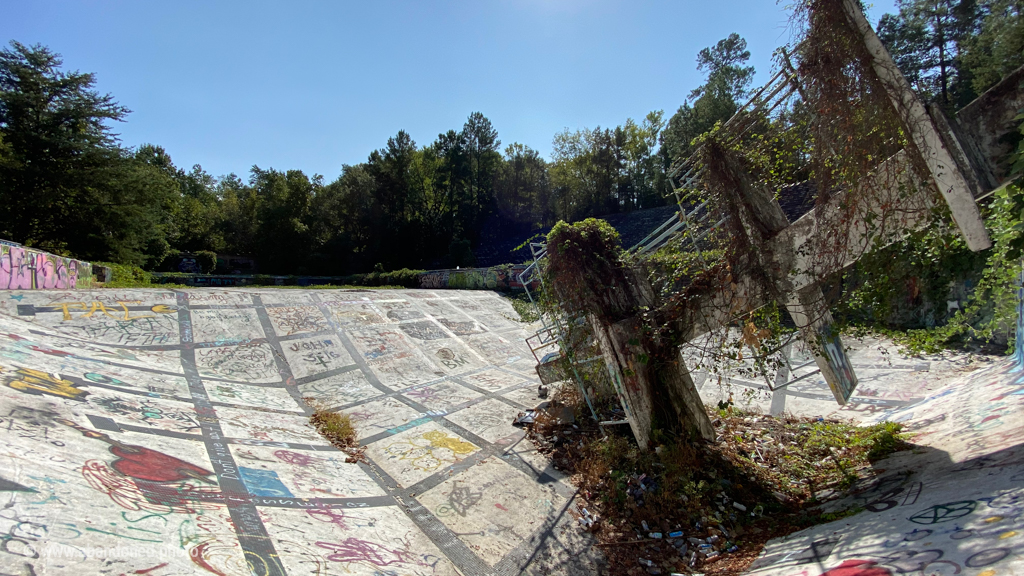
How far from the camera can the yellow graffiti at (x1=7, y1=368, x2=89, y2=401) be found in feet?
16.8

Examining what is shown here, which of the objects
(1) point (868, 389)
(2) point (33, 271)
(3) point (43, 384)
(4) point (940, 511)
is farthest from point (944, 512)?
(2) point (33, 271)

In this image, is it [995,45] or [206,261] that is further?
[206,261]

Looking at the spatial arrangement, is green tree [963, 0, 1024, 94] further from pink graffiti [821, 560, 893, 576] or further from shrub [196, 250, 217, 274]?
shrub [196, 250, 217, 274]

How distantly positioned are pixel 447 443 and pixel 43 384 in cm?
542

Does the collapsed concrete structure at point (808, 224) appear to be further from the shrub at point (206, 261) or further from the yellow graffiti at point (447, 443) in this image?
the shrub at point (206, 261)

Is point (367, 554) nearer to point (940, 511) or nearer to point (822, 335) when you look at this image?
point (940, 511)

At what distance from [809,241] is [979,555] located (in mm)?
3336

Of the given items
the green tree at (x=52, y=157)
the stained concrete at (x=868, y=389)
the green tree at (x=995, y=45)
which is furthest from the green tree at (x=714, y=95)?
the green tree at (x=52, y=157)

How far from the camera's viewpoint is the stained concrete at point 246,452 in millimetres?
3297

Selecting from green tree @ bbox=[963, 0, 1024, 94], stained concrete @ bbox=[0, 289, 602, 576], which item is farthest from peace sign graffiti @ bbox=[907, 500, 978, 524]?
green tree @ bbox=[963, 0, 1024, 94]

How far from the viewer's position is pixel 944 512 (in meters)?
3.20

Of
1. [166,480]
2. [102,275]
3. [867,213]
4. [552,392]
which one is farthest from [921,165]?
[102,275]

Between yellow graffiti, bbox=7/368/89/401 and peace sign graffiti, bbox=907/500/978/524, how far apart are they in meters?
9.07

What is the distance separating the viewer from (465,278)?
955 inches
